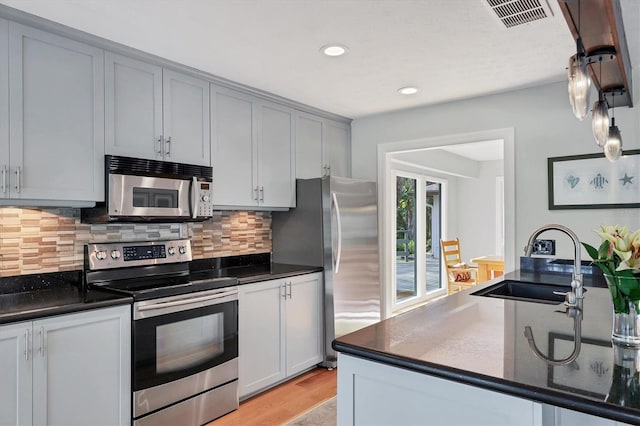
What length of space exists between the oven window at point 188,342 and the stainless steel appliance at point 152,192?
698 mm

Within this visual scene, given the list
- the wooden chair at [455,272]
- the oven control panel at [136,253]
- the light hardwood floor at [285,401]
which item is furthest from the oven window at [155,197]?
the wooden chair at [455,272]

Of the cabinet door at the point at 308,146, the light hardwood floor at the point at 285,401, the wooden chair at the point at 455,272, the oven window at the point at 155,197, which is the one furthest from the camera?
the wooden chair at the point at 455,272

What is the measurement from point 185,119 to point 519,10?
2.13m

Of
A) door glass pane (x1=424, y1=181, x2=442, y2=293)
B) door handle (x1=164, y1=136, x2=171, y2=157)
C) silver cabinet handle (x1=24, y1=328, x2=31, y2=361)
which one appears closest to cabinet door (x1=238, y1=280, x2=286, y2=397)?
door handle (x1=164, y1=136, x2=171, y2=157)

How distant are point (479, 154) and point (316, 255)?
14.2 ft

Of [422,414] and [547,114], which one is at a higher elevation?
[547,114]

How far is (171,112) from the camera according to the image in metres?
2.89

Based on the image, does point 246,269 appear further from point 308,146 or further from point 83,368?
point 83,368

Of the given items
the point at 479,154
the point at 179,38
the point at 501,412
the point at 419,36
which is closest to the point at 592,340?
the point at 501,412

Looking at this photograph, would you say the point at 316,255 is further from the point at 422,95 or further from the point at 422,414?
the point at 422,414

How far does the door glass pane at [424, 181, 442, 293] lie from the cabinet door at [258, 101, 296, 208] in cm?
338

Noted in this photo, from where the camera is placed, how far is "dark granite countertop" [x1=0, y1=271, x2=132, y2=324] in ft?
6.49

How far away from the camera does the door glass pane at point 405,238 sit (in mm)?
5957

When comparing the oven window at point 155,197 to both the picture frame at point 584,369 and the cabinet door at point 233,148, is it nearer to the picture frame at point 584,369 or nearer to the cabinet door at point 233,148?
the cabinet door at point 233,148
